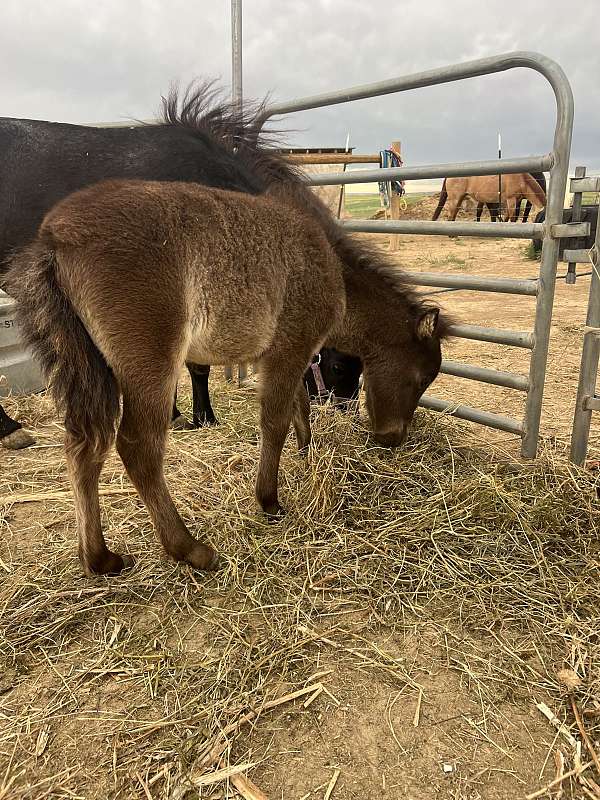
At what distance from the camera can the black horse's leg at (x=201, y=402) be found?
4230mm

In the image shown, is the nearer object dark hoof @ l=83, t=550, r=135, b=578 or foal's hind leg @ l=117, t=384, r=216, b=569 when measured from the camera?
foal's hind leg @ l=117, t=384, r=216, b=569

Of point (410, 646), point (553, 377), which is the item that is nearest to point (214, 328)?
point (410, 646)

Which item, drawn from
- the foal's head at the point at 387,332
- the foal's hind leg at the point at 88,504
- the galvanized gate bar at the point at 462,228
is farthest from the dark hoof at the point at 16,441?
the galvanized gate bar at the point at 462,228

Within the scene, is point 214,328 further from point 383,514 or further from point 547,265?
point 547,265

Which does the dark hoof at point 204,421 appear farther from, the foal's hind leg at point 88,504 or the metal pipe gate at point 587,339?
the metal pipe gate at point 587,339

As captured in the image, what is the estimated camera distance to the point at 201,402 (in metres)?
4.30

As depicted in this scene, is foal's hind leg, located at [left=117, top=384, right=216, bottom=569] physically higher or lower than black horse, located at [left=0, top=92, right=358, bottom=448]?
lower

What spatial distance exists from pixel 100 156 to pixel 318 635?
302 centimetres

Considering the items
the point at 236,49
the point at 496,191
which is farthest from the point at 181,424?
the point at 496,191

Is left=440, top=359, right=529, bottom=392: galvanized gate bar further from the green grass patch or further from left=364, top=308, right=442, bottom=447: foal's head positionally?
the green grass patch

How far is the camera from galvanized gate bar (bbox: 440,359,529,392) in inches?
131

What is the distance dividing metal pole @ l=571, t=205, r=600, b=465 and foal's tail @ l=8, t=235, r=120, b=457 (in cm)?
242

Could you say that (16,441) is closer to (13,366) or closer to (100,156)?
(13,366)

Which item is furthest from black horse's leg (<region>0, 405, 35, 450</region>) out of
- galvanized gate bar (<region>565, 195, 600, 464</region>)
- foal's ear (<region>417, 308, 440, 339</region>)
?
galvanized gate bar (<region>565, 195, 600, 464</region>)
